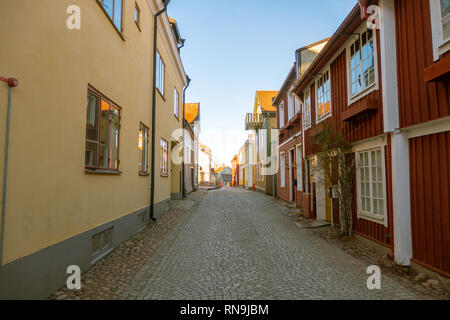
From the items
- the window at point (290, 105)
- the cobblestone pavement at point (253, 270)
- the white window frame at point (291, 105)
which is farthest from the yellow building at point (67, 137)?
the window at point (290, 105)

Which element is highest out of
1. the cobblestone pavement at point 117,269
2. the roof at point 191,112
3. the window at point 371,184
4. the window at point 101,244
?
the roof at point 191,112

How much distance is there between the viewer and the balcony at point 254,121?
22.8 m

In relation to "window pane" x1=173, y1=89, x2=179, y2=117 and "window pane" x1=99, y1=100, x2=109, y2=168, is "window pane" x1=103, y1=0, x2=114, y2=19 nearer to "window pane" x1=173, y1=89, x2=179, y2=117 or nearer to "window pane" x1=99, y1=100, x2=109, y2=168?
"window pane" x1=99, y1=100, x2=109, y2=168

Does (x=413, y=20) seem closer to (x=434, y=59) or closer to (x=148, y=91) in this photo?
(x=434, y=59)

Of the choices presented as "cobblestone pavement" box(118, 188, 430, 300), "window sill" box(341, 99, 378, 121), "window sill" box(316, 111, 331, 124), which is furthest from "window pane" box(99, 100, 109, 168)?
"window sill" box(316, 111, 331, 124)

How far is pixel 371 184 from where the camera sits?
6230 millimetres

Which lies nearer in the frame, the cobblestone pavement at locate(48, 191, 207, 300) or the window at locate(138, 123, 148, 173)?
the cobblestone pavement at locate(48, 191, 207, 300)

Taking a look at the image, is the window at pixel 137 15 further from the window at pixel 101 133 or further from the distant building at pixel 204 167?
the distant building at pixel 204 167

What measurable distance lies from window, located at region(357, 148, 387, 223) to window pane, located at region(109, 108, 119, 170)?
17.5 feet

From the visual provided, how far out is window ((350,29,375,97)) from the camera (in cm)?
604

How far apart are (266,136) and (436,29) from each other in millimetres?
17286

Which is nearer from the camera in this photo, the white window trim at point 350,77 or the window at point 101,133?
the window at point 101,133

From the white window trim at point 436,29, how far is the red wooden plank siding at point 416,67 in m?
0.07

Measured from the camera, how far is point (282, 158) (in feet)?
55.6
